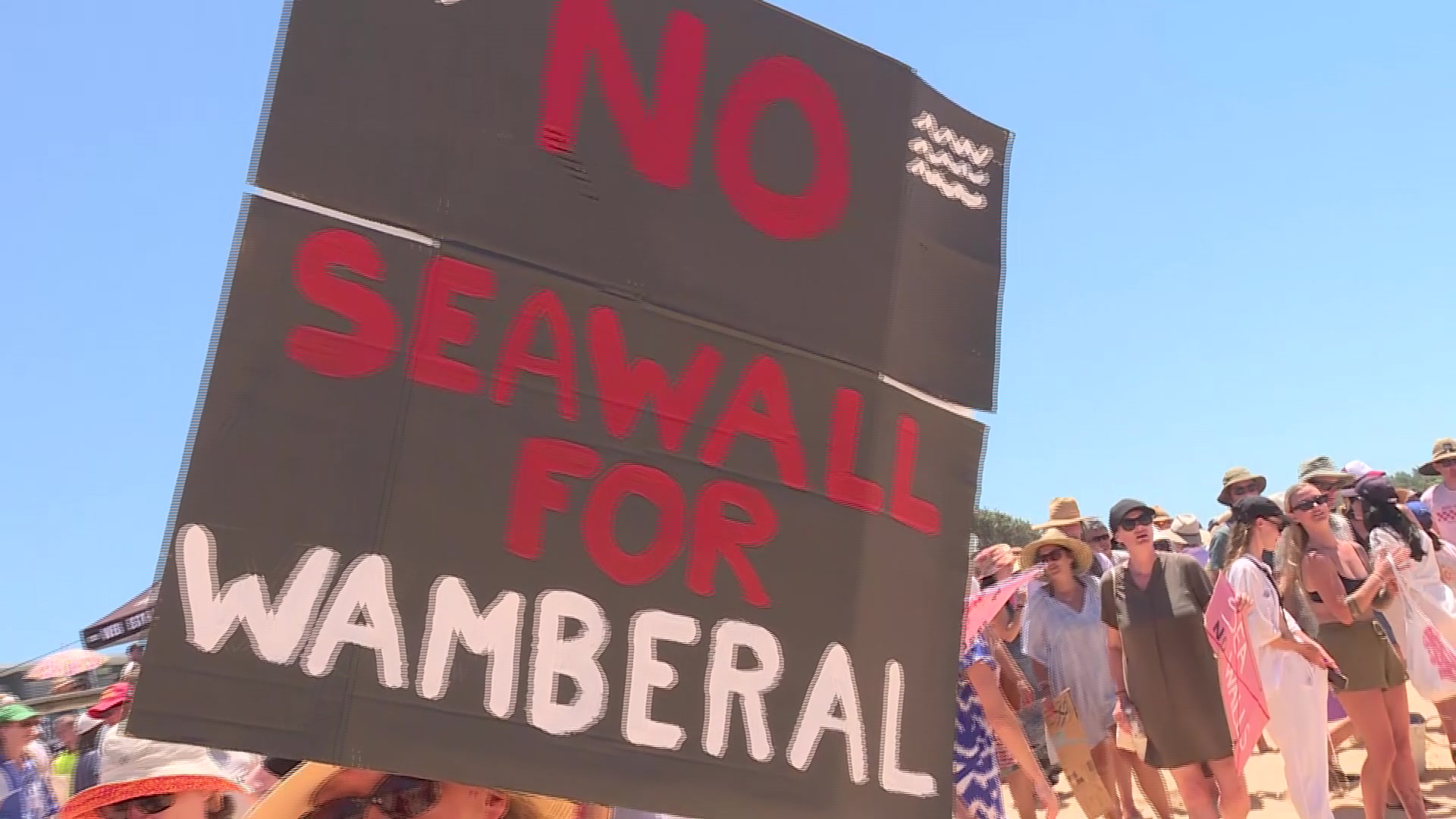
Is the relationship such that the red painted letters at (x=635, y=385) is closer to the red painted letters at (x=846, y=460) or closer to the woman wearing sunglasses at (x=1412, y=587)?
the red painted letters at (x=846, y=460)

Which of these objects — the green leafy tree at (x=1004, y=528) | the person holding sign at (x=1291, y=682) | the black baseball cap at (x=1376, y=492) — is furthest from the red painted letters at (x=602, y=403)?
the green leafy tree at (x=1004, y=528)

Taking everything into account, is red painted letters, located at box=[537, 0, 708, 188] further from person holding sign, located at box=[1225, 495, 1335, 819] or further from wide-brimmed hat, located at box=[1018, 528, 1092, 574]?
wide-brimmed hat, located at box=[1018, 528, 1092, 574]

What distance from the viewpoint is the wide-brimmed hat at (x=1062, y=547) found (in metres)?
7.71

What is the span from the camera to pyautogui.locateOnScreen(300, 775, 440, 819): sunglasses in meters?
2.96

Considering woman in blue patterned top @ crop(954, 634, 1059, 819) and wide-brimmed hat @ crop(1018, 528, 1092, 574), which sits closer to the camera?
woman in blue patterned top @ crop(954, 634, 1059, 819)

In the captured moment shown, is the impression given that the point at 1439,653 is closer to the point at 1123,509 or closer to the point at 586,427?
the point at 1123,509

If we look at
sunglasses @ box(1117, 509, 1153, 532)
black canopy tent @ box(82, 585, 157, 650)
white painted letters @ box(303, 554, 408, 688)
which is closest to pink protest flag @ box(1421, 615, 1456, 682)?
sunglasses @ box(1117, 509, 1153, 532)

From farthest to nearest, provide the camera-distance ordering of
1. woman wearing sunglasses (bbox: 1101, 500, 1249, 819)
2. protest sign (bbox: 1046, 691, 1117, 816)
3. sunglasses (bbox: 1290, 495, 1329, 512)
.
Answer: protest sign (bbox: 1046, 691, 1117, 816), sunglasses (bbox: 1290, 495, 1329, 512), woman wearing sunglasses (bbox: 1101, 500, 1249, 819)

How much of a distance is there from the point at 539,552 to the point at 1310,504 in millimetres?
5520

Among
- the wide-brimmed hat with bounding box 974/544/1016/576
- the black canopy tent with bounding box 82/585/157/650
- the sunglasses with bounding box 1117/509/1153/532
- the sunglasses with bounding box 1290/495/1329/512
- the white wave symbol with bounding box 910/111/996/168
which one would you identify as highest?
the white wave symbol with bounding box 910/111/996/168

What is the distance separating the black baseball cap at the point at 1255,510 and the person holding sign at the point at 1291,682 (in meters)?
0.26

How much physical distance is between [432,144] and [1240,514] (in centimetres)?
524

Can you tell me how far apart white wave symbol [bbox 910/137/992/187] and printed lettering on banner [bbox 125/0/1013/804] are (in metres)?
0.06

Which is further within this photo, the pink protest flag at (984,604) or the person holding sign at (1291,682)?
the person holding sign at (1291,682)
